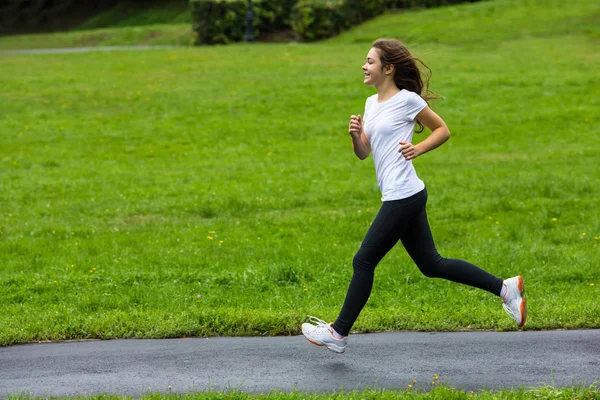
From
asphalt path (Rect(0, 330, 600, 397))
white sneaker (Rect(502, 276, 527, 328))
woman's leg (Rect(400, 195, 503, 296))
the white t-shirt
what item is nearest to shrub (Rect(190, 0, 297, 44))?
asphalt path (Rect(0, 330, 600, 397))

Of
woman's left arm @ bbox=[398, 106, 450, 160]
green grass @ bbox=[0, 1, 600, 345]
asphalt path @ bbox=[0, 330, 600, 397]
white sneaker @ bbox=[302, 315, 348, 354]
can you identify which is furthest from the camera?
green grass @ bbox=[0, 1, 600, 345]

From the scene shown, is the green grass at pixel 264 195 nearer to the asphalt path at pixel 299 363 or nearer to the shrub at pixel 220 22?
the asphalt path at pixel 299 363

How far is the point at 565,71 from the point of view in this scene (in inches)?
756

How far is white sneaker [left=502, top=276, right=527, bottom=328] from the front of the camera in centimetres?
508

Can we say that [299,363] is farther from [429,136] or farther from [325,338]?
[429,136]

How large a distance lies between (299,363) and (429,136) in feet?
5.39

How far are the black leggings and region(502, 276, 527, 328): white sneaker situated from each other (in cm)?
6

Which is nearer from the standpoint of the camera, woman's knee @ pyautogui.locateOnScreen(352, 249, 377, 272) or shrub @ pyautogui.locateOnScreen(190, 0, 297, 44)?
woman's knee @ pyautogui.locateOnScreen(352, 249, 377, 272)

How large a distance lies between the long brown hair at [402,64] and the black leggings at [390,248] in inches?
23.8

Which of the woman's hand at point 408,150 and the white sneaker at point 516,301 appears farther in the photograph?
the white sneaker at point 516,301

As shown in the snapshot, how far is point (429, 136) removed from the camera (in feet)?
15.9

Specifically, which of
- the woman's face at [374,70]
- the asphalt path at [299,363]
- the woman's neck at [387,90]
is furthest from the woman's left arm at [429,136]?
the asphalt path at [299,363]

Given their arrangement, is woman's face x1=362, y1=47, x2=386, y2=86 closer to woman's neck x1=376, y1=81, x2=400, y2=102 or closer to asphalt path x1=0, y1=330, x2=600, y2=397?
woman's neck x1=376, y1=81, x2=400, y2=102

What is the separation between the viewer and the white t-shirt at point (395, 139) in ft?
15.8
